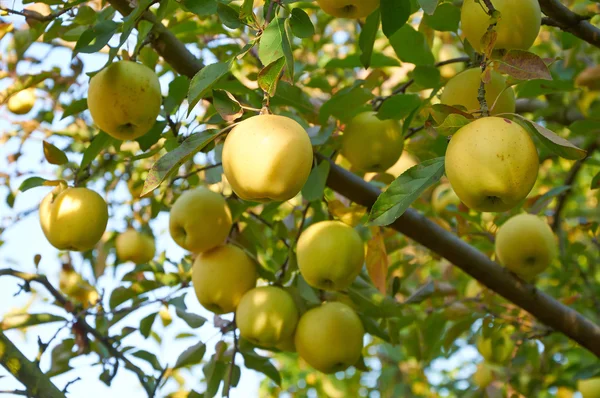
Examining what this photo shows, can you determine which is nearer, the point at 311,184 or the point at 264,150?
the point at 264,150

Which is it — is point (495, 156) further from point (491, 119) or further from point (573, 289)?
point (573, 289)

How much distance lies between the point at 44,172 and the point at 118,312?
1160mm

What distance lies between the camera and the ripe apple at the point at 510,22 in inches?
58.6

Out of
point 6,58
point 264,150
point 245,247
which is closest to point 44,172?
point 6,58

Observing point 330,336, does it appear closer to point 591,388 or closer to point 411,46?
point 411,46

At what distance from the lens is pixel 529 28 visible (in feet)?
4.94

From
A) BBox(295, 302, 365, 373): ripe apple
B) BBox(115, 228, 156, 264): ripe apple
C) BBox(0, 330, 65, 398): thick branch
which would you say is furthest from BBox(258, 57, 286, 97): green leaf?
BBox(115, 228, 156, 264): ripe apple

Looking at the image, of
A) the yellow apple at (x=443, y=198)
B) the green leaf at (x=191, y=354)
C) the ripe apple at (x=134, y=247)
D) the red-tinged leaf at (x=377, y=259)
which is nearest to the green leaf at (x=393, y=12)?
the red-tinged leaf at (x=377, y=259)

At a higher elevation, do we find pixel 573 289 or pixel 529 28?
pixel 529 28

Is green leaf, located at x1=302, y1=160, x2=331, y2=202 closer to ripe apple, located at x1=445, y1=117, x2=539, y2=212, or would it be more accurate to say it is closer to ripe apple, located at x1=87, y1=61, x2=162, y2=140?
ripe apple, located at x1=87, y1=61, x2=162, y2=140

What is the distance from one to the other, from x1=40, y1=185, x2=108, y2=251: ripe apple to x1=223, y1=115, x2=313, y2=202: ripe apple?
786 millimetres

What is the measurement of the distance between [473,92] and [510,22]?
7.9 inches

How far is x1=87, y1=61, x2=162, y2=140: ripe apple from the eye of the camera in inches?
66.6

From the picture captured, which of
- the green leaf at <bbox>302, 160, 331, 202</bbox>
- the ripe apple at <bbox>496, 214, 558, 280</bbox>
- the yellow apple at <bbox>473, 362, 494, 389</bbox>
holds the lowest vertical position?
the yellow apple at <bbox>473, 362, 494, 389</bbox>
